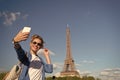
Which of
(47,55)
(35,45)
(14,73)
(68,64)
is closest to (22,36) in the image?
(14,73)

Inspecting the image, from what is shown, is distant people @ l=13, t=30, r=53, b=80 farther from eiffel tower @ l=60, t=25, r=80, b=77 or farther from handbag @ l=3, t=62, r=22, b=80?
eiffel tower @ l=60, t=25, r=80, b=77

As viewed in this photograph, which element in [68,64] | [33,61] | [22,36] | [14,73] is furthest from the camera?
[68,64]

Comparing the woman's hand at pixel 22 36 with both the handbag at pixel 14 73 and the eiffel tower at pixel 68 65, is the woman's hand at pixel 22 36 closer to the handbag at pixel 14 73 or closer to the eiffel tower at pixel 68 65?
the handbag at pixel 14 73

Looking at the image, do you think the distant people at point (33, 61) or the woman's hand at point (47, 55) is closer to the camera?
the distant people at point (33, 61)

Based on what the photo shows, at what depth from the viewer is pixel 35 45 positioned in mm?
3275

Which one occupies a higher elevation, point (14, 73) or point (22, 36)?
point (22, 36)

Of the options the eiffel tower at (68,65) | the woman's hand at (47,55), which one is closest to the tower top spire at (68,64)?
the eiffel tower at (68,65)

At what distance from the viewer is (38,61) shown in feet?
10.8

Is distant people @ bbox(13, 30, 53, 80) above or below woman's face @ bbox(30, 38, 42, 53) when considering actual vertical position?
below

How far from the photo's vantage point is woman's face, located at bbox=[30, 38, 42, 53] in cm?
328

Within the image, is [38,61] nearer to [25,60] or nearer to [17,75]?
[25,60]

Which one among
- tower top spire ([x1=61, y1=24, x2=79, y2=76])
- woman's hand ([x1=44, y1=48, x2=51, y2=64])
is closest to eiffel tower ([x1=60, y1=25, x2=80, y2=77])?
tower top spire ([x1=61, y1=24, x2=79, y2=76])

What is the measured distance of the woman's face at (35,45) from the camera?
328 centimetres

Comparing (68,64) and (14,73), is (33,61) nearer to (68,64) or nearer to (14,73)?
(14,73)
